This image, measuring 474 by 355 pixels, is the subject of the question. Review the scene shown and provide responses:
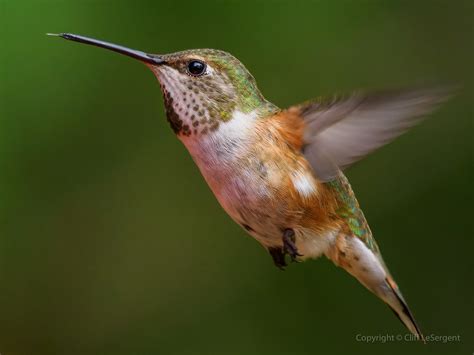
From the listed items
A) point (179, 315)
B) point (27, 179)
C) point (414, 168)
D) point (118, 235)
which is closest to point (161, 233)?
point (118, 235)

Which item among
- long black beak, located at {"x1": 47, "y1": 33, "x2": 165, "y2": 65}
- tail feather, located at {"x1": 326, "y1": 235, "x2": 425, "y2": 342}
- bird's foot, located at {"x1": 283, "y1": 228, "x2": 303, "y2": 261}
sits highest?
long black beak, located at {"x1": 47, "y1": 33, "x2": 165, "y2": 65}

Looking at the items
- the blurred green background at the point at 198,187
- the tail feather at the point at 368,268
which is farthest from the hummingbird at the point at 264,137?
the blurred green background at the point at 198,187

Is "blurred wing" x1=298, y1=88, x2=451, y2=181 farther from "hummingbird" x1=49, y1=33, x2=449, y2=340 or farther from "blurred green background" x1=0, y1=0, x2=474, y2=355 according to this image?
"blurred green background" x1=0, y1=0, x2=474, y2=355

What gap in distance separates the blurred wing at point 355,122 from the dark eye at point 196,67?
10.6 inches

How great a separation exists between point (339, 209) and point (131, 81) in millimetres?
1433

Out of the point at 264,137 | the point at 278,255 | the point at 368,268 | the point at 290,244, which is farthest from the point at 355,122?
the point at 368,268

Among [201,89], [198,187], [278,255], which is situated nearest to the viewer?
[201,89]

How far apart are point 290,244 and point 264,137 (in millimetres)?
273

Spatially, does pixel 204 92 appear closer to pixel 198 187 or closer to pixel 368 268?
pixel 368 268

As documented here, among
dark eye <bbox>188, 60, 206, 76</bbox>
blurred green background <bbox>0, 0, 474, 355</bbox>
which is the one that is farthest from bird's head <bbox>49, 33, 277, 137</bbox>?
blurred green background <bbox>0, 0, 474, 355</bbox>

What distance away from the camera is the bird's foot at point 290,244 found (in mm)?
1701

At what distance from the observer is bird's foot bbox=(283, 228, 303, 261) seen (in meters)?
1.70

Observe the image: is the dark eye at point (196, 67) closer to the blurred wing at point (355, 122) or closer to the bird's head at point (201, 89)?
the bird's head at point (201, 89)

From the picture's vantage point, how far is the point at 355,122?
155 cm
